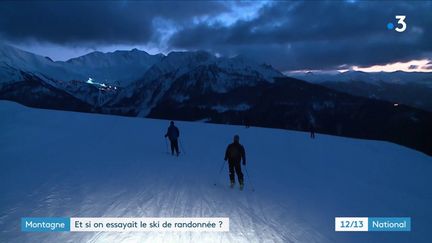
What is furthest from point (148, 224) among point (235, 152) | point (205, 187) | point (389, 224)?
point (389, 224)

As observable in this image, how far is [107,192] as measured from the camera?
38.5ft

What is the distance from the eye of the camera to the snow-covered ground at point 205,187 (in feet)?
30.0

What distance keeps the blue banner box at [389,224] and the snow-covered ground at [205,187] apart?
0.91 ft

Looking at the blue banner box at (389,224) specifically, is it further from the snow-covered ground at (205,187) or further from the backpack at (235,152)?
the backpack at (235,152)

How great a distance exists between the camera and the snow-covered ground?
9156 mm

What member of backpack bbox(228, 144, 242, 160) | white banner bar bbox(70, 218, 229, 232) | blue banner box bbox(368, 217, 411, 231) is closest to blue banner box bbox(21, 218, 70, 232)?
white banner bar bbox(70, 218, 229, 232)

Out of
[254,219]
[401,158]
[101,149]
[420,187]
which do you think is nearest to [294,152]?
[401,158]

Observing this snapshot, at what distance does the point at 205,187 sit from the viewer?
42.7ft

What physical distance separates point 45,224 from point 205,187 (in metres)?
5.70

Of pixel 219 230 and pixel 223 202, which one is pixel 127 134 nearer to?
pixel 223 202

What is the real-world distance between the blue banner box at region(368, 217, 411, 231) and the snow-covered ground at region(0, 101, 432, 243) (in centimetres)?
28

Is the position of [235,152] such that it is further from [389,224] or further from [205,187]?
[389,224]

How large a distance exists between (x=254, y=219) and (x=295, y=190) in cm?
417

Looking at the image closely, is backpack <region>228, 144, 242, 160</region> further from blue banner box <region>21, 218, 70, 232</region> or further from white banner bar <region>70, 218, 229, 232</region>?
blue banner box <region>21, 218, 70, 232</region>
